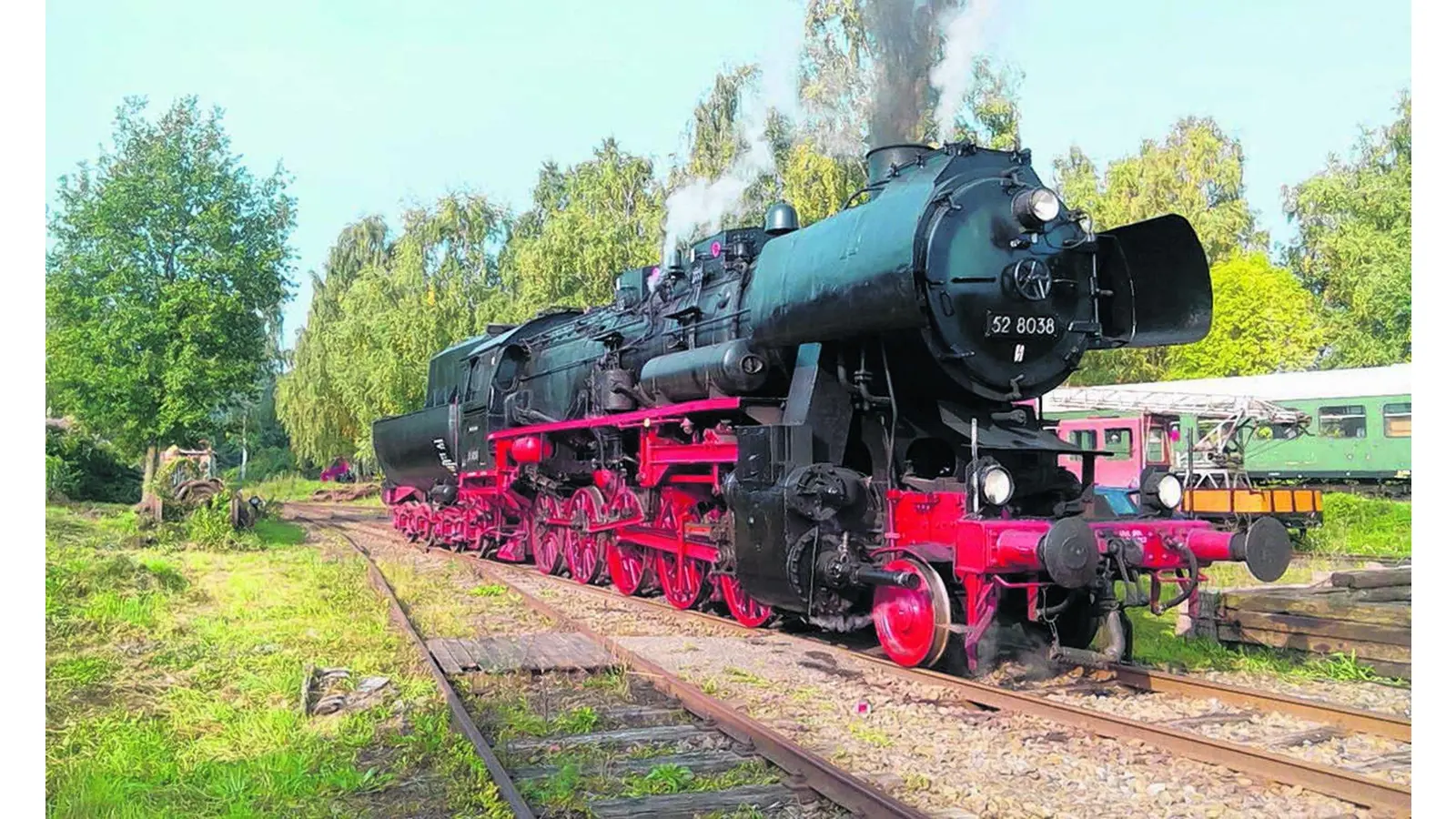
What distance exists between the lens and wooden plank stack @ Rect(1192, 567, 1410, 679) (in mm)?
7188

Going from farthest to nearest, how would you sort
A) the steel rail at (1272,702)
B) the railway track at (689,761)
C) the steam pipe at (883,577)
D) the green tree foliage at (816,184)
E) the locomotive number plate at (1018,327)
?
the green tree foliage at (816,184) → the locomotive number plate at (1018,327) → the steam pipe at (883,577) → the steel rail at (1272,702) → the railway track at (689,761)

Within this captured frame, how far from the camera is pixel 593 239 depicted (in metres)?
25.8

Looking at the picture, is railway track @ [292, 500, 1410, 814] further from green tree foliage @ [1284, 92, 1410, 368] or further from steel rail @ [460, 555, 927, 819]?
green tree foliage @ [1284, 92, 1410, 368]

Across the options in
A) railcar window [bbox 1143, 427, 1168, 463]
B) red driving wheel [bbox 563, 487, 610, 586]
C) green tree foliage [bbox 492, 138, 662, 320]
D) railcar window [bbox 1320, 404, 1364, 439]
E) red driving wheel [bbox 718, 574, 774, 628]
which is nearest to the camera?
red driving wheel [bbox 718, 574, 774, 628]

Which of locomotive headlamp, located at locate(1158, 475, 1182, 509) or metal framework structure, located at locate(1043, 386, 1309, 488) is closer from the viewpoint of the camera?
locomotive headlamp, located at locate(1158, 475, 1182, 509)

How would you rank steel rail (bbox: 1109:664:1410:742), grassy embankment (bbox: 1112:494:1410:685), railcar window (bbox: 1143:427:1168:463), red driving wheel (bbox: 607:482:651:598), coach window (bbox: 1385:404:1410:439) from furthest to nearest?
coach window (bbox: 1385:404:1410:439), railcar window (bbox: 1143:427:1168:463), red driving wheel (bbox: 607:482:651:598), grassy embankment (bbox: 1112:494:1410:685), steel rail (bbox: 1109:664:1410:742)

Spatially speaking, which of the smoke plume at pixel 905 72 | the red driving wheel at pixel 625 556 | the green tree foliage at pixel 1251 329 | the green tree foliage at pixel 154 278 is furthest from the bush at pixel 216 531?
the green tree foliage at pixel 1251 329

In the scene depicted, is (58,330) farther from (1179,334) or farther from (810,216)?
(1179,334)

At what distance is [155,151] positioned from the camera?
16812 millimetres

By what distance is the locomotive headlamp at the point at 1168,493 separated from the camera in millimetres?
6883

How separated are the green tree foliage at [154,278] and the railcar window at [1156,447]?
15858mm

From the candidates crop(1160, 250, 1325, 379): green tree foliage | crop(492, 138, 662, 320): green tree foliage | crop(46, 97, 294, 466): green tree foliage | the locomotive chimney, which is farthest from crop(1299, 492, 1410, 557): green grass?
crop(46, 97, 294, 466): green tree foliage

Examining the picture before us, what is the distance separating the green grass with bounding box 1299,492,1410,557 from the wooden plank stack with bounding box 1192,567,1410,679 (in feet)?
24.4

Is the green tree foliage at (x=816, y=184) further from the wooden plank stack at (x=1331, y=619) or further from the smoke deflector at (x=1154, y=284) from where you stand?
the smoke deflector at (x=1154, y=284)
